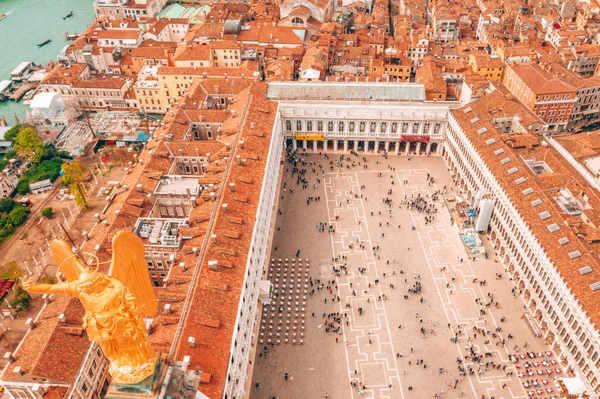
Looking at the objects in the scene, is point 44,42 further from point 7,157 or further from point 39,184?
point 39,184

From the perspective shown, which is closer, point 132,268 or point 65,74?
point 132,268

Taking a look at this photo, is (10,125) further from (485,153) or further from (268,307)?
(485,153)

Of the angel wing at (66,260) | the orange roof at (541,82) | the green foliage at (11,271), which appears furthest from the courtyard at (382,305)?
the green foliage at (11,271)

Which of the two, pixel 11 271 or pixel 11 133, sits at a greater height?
pixel 11 133

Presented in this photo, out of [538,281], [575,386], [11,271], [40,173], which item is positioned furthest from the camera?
[40,173]

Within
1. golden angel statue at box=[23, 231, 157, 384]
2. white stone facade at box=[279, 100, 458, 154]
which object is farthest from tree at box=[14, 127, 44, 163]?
golden angel statue at box=[23, 231, 157, 384]

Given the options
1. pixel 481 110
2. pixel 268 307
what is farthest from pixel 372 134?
pixel 268 307

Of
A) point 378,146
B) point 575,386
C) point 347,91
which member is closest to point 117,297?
point 575,386
